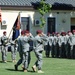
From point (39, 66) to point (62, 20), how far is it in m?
28.8

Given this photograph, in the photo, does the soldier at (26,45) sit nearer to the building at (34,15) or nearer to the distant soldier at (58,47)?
the distant soldier at (58,47)

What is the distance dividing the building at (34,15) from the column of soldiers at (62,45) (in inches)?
513

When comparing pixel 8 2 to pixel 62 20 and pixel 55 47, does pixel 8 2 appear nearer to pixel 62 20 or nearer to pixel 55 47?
pixel 62 20

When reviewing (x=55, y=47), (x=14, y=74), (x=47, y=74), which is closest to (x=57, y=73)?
(x=47, y=74)

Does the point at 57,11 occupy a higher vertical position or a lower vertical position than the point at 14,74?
higher

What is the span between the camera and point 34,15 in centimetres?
4962

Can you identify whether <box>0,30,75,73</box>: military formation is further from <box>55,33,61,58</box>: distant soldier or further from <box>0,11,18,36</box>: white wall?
<box>0,11,18,36</box>: white wall

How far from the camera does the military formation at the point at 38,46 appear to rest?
2259 cm

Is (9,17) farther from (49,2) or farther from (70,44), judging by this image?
(70,44)

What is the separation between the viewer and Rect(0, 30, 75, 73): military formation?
22594 mm

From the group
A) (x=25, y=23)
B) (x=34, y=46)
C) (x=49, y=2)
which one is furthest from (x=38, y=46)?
(x=49, y=2)

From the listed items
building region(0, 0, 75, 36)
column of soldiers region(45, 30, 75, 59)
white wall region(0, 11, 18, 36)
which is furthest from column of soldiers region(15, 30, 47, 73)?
white wall region(0, 11, 18, 36)

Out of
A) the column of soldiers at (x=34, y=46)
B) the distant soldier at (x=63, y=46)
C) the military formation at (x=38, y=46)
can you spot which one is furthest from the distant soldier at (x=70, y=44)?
the column of soldiers at (x=34, y=46)

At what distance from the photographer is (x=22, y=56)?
899 inches
